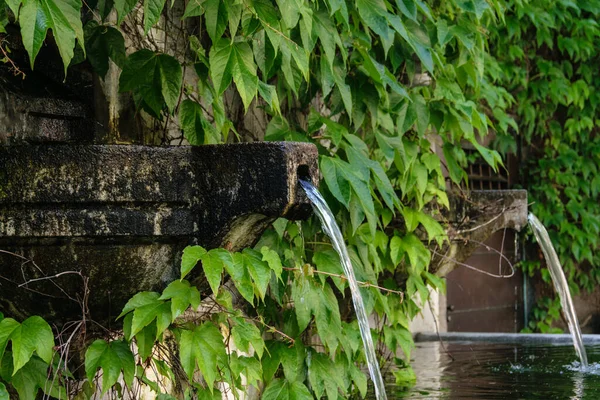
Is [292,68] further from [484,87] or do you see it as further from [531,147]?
[531,147]

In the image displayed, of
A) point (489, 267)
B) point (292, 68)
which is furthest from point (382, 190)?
point (489, 267)

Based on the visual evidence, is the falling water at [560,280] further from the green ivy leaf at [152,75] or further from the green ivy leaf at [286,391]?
the green ivy leaf at [152,75]

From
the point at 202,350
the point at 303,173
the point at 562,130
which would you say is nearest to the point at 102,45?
the point at 303,173

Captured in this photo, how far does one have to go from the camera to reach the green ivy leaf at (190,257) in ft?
7.56

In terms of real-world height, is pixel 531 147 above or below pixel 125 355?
above

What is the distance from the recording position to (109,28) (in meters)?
2.64

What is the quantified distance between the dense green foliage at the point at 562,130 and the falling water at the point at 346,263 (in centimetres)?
401

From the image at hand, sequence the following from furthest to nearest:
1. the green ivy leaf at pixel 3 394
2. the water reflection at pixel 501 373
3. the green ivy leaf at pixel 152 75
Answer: the water reflection at pixel 501 373 < the green ivy leaf at pixel 152 75 < the green ivy leaf at pixel 3 394

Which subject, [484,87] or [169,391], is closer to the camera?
[169,391]

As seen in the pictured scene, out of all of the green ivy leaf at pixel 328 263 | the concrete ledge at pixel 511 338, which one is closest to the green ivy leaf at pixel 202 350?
the green ivy leaf at pixel 328 263

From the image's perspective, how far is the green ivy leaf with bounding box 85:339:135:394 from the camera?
234 centimetres

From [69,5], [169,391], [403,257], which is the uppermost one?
[69,5]

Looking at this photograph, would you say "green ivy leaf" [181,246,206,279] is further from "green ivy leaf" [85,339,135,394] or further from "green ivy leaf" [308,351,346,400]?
"green ivy leaf" [308,351,346,400]

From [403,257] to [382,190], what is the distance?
2.44 ft
